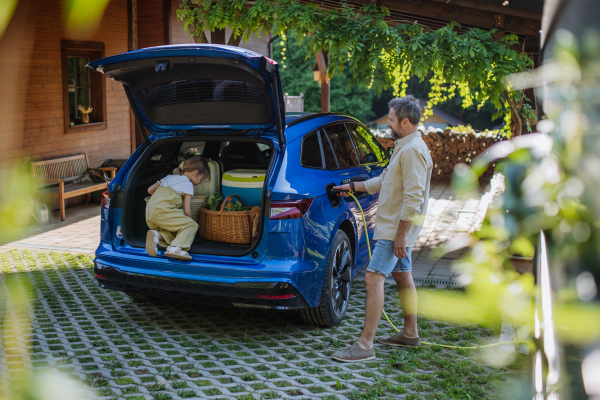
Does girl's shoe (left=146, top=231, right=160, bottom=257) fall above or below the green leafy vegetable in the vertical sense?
below

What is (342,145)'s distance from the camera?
5539mm

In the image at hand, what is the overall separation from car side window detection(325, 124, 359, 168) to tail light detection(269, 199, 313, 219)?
1.07 m

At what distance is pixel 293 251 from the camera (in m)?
4.33

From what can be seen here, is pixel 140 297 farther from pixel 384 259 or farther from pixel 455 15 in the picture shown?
pixel 455 15

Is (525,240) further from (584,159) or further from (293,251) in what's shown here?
(293,251)

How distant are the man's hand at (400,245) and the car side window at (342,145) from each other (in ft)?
4.28

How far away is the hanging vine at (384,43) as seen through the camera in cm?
721

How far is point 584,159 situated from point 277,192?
396cm

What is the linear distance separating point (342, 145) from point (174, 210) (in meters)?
1.72

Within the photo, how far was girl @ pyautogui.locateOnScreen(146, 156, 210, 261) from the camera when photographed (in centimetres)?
468

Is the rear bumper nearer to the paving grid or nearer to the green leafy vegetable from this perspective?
the paving grid

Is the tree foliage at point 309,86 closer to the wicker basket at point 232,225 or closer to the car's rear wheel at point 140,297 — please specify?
the car's rear wheel at point 140,297

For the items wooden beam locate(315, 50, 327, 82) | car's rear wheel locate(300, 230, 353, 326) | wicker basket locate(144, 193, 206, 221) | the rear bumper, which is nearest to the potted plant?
wooden beam locate(315, 50, 327, 82)

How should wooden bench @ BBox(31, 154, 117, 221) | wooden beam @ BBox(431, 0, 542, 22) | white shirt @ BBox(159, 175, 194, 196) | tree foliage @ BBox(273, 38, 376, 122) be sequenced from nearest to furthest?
white shirt @ BBox(159, 175, 194, 196)
wooden beam @ BBox(431, 0, 542, 22)
wooden bench @ BBox(31, 154, 117, 221)
tree foliage @ BBox(273, 38, 376, 122)
